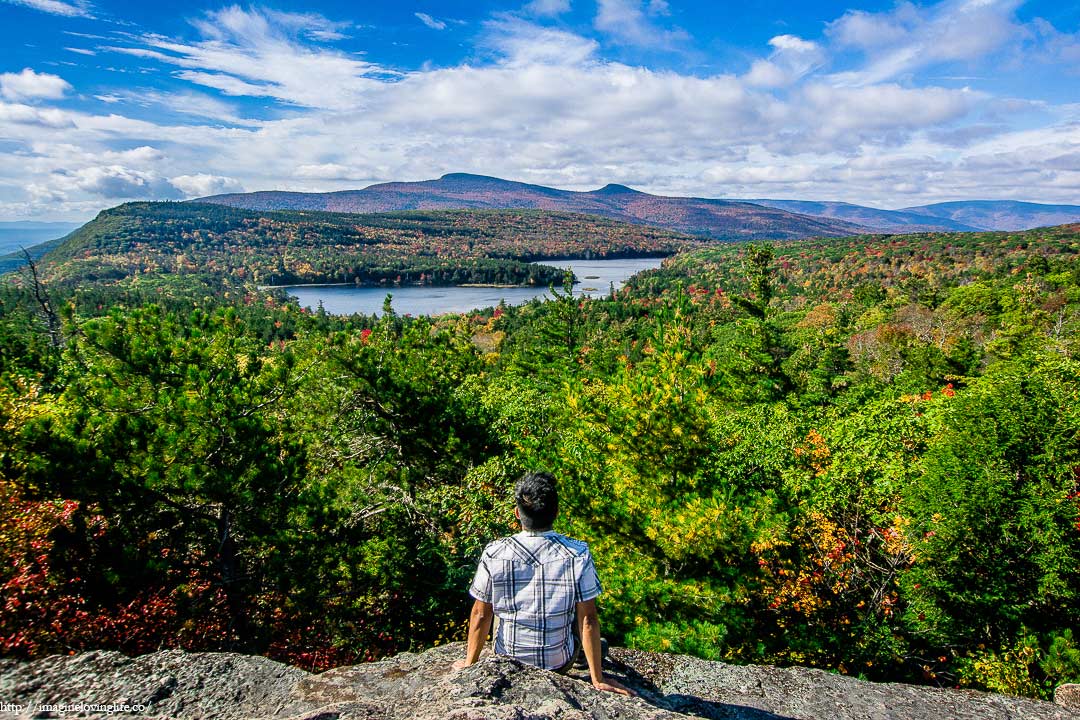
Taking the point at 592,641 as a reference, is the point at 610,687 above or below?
below

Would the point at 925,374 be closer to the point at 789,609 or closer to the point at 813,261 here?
the point at 789,609

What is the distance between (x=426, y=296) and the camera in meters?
140

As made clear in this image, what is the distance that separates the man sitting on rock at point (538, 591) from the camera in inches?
141

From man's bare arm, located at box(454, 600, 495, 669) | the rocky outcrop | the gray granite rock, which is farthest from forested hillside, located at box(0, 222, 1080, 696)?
man's bare arm, located at box(454, 600, 495, 669)

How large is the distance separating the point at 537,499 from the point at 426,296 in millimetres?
140610

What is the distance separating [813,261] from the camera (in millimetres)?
131125

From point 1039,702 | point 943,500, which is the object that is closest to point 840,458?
point 943,500

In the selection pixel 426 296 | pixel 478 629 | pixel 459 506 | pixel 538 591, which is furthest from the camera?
pixel 426 296

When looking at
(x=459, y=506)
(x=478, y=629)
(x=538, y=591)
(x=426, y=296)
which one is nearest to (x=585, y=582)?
(x=538, y=591)

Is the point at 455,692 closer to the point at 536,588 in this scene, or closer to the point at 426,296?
the point at 536,588

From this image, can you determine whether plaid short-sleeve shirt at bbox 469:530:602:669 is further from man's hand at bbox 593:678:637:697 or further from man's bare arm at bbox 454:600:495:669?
man's hand at bbox 593:678:637:697

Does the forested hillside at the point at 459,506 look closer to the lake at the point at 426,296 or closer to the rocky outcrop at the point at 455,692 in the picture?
the rocky outcrop at the point at 455,692

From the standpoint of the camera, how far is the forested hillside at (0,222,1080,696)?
25.9 ft

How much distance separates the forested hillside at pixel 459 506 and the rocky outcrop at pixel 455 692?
10.6 feet
